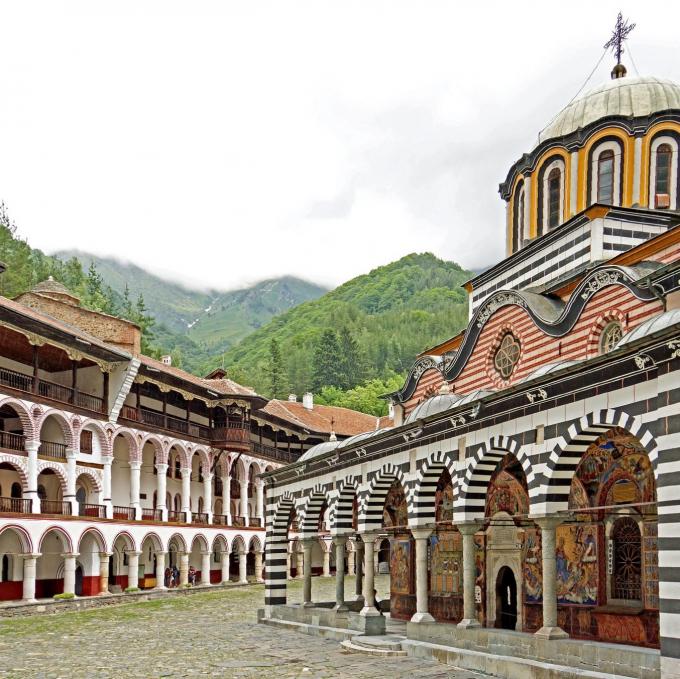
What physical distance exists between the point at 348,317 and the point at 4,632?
9763 centimetres

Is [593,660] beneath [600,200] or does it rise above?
beneath

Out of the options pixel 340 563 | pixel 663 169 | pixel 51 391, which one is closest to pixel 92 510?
pixel 51 391

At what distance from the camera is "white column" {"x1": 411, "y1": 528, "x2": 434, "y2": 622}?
1616cm

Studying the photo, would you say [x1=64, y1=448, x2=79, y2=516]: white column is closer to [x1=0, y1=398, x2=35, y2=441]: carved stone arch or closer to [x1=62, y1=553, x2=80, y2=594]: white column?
[x1=62, y1=553, x2=80, y2=594]: white column

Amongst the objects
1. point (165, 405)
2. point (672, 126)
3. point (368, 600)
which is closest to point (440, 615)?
point (368, 600)

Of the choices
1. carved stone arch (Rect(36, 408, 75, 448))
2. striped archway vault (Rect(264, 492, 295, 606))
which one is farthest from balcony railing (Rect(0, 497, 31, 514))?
striped archway vault (Rect(264, 492, 295, 606))

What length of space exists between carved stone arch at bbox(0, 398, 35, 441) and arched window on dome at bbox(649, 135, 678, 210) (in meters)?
20.2

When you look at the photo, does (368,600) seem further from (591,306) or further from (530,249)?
(530,249)

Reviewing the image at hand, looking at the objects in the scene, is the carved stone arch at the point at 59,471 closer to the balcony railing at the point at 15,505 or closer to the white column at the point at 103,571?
the balcony railing at the point at 15,505

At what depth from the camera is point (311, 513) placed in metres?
22.5

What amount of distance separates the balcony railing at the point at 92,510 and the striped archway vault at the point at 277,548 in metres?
10.6

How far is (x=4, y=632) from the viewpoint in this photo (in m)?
22.2

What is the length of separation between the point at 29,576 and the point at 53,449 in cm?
472

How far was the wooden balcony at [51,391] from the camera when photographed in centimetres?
2980
